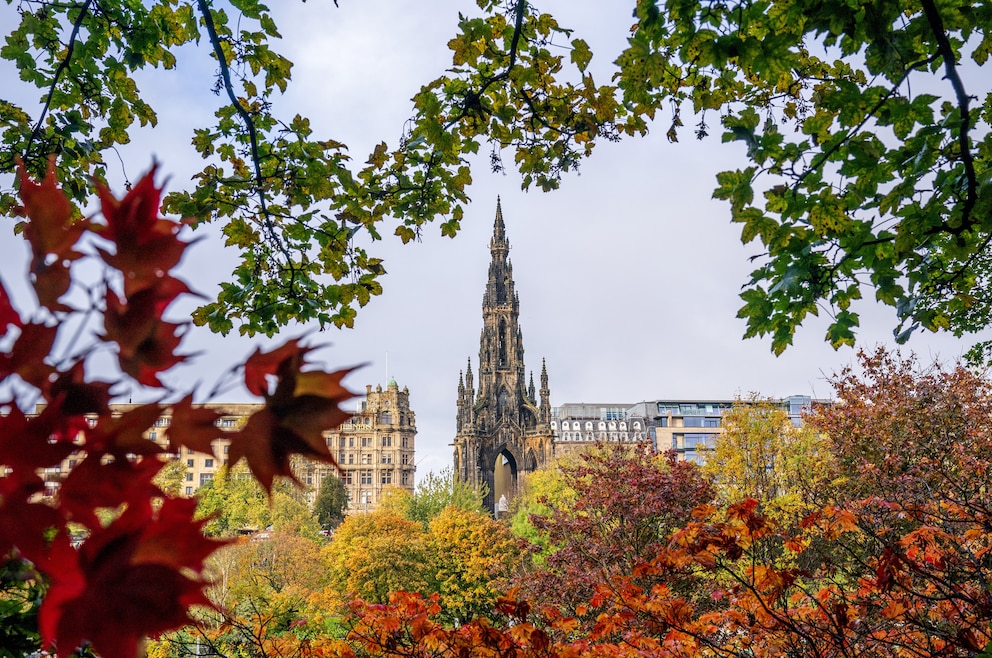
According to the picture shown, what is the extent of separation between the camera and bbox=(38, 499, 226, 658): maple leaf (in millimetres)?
677

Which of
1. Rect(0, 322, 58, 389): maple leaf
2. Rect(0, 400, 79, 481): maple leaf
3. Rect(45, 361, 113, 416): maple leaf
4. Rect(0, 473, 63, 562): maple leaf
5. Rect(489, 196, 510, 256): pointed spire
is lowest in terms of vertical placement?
Rect(0, 473, 63, 562): maple leaf

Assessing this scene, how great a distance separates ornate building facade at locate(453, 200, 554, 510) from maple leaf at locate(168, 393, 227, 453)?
53.6 metres

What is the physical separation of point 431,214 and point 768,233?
228 centimetres

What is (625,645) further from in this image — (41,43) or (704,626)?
(41,43)

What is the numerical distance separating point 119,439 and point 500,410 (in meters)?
57.2

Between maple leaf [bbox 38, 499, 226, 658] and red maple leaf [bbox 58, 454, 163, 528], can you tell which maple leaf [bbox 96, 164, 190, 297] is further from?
maple leaf [bbox 38, 499, 226, 658]

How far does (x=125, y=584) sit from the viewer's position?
69cm

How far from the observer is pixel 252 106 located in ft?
14.3

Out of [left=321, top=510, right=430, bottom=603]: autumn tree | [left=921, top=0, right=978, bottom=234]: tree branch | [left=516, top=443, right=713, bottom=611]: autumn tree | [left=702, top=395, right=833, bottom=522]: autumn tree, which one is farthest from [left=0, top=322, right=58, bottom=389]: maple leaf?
[left=321, top=510, right=430, bottom=603]: autumn tree

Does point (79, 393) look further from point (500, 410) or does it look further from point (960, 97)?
point (500, 410)

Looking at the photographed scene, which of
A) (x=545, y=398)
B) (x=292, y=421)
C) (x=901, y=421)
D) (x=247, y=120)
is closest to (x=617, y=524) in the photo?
(x=901, y=421)

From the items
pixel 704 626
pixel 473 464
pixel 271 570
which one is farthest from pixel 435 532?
pixel 473 464

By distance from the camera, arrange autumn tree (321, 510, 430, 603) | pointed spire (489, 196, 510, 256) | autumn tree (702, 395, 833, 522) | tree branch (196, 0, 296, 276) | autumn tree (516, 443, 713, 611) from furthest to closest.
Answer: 1. pointed spire (489, 196, 510, 256)
2. autumn tree (321, 510, 430, 603)
3. autumn tree (702, 395, 833, 522)
4. autumn tree (516, 443, 713, 611)
5. tree branch (196, 0, 296, 276)

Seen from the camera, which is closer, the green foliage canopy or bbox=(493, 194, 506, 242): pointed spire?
the green foliage canopy
